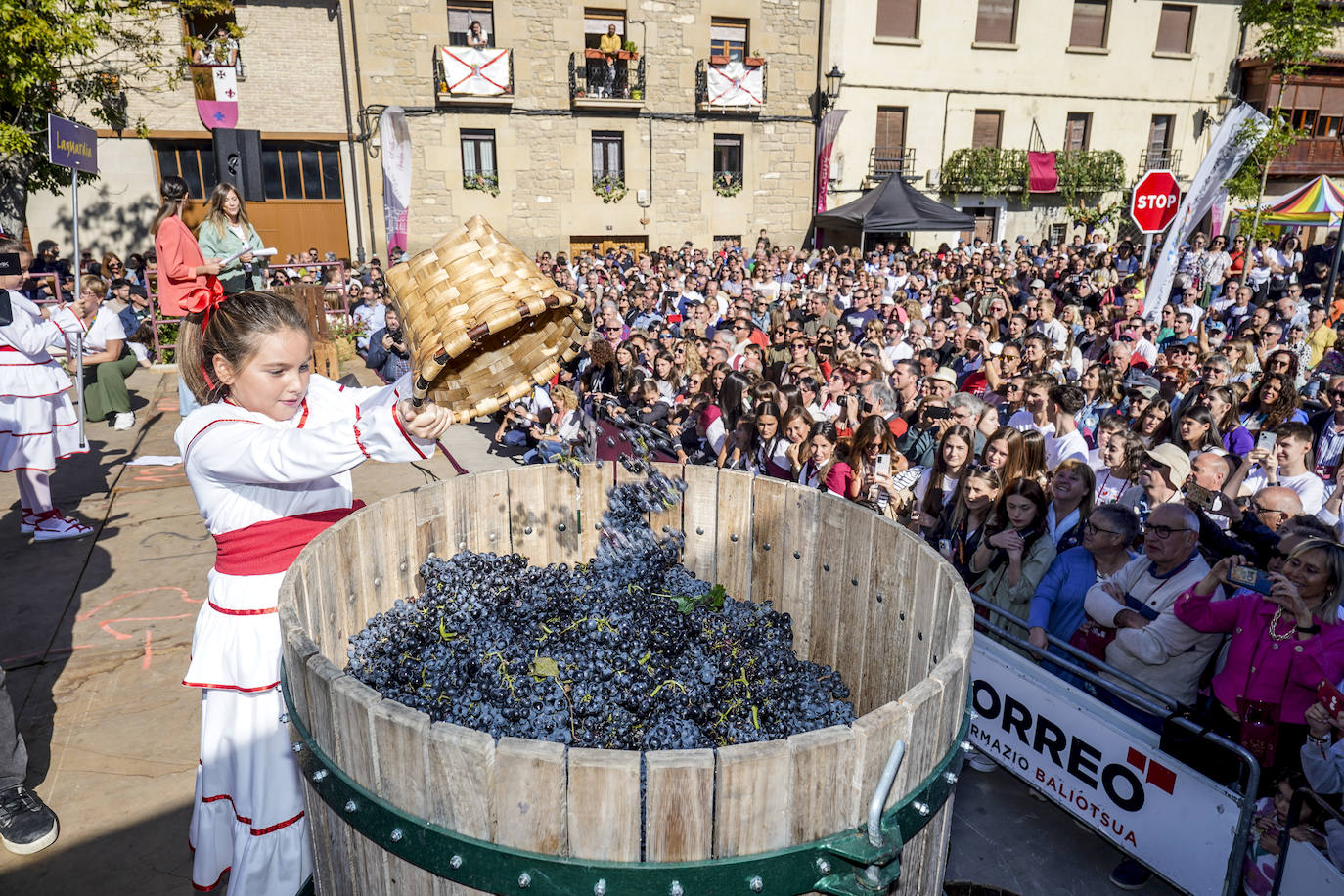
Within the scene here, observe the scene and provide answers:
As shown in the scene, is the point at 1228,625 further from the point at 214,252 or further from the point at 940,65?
the point at 940,65

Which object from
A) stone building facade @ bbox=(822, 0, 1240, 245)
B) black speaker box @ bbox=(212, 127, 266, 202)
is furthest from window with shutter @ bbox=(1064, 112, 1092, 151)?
black speaker box @ bbox=(212, 127, 266, 202)

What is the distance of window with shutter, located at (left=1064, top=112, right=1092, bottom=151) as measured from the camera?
28.0 meters

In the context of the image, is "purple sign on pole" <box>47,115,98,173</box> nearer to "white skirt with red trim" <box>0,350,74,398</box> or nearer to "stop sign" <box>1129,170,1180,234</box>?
"white skirt with red trim" <box>0,350,74,398</box>

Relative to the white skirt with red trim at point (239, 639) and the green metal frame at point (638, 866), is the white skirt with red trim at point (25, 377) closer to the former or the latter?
the white skirt with red trim at point (239, 639)

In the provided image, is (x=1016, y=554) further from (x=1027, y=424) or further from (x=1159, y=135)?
(x=1159, y=135)

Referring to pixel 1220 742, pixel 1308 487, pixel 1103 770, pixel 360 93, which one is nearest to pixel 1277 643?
pixel 1220 742

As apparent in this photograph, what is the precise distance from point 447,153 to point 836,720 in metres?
23.5

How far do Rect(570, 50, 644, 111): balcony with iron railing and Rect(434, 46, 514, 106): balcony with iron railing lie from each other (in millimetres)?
1894

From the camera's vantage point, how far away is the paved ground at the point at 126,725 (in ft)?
12.5

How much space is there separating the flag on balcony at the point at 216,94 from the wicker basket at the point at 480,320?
71.8 feet

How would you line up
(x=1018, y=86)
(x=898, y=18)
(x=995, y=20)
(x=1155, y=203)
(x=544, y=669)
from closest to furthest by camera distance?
(x=544, y=669) < (x=1155, y=203) < (x=898, y=18) < (x=995, y=20) < (x=1018, y=86)

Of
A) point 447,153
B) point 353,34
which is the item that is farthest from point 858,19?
point 353,34

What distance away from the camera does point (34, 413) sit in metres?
6.64

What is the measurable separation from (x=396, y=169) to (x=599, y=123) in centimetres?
731
